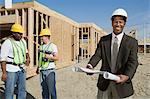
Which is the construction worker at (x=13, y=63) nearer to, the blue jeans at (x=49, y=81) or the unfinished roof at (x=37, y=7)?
the blue jeans at (x=49, y=81)

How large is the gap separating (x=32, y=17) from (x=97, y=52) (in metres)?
5.97

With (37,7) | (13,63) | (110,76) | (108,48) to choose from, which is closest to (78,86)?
(37,7)

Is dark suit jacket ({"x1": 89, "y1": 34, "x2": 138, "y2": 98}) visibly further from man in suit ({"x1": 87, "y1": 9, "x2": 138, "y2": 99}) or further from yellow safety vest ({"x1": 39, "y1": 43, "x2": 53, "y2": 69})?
yellow safety vest ({"x1": 39, "y1": 43, "x2": 53, "y2": 69})

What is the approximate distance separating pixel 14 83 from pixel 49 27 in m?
5.89

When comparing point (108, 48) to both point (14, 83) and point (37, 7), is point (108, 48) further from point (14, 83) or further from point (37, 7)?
point (37, 7)

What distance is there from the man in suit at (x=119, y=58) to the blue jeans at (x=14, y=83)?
6.42 feet

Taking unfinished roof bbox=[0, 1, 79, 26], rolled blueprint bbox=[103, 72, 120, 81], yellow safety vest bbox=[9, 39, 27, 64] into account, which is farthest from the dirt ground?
rolled blueprint bbox=[103, 72, 120, 81]

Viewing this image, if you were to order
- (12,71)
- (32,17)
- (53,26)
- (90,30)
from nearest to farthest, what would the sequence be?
1. (12,71)
2. (32,17)
3. (53,26)
4. (90,30)

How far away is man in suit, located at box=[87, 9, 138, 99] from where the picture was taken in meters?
2.48

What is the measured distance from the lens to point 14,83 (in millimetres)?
4352

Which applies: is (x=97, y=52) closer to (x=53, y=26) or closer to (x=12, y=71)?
(x=12, y=71)

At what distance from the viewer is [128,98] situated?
260 centimetres

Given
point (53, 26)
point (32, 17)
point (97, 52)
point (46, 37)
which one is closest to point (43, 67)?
point (46, 37)

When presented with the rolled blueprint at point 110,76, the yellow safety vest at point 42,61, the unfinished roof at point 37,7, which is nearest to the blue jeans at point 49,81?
the yellow safety vest at point 42,61
